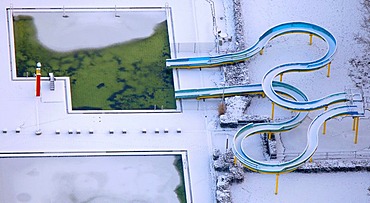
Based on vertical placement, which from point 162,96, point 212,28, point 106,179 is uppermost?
point 212,28

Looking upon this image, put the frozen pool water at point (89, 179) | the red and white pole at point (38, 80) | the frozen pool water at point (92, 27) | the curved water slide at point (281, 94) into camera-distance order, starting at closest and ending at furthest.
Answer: the frozen pool water at point (89, 179)
the curved water slide at point (281, 94)
the red and white pole at point (38, 80)
the frozen pool water at point (92, 27)

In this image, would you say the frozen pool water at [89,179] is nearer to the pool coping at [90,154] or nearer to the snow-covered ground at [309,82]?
the pool coping at [90,154]

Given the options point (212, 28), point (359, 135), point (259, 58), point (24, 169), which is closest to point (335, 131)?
point (359, 135)

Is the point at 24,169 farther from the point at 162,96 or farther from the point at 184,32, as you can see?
the point at 184,32

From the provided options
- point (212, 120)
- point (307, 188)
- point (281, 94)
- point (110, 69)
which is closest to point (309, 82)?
point (281, 94)

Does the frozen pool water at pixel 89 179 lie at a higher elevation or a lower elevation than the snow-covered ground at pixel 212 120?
lower

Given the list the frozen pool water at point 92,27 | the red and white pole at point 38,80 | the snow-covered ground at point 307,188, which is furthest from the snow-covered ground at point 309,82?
the red and white pole at point 38,80

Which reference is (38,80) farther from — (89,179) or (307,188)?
(307,188)
